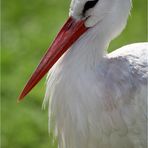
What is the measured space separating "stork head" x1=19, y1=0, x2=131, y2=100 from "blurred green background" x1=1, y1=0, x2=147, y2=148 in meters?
1.68

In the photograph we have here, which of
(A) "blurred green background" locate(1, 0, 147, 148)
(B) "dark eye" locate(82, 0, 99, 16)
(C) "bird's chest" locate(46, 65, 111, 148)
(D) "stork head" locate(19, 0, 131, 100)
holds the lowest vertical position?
(A) "blurred green background" locate(1, 0, 147, 148)

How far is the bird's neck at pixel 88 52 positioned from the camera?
144 inches

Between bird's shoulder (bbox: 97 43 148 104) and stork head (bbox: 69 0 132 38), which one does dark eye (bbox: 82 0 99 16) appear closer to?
stork head (bbox: 69 0 132 38)

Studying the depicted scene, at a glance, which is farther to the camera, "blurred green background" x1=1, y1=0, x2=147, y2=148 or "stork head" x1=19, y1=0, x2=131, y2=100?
"blurred green background" x1=1, y1=0, x2=147, y2=148

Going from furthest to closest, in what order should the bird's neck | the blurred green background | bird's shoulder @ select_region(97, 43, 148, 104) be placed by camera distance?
the blurred green background < the bird's neck < bird's shoulder @ select_region(97, 43, 148, 104)

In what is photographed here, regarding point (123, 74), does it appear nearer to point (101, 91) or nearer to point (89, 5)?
point (101, 91)

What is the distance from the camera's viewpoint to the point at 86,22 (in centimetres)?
368

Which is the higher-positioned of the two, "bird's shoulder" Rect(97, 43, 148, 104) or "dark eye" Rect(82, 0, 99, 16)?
"dark eye" Rect(82, 0, 99, 16)

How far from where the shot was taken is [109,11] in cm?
364

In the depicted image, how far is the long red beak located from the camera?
3.70 m

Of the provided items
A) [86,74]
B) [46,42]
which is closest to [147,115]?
[86,74]

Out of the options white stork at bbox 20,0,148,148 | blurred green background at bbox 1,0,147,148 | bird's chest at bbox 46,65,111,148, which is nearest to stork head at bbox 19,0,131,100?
white stork at bbox 20,0,148,148

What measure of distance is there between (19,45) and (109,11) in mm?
3193

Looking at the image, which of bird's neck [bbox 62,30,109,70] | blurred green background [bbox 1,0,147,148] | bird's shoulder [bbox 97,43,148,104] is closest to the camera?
bird's shoulder [bbox 97,43,148,104]
